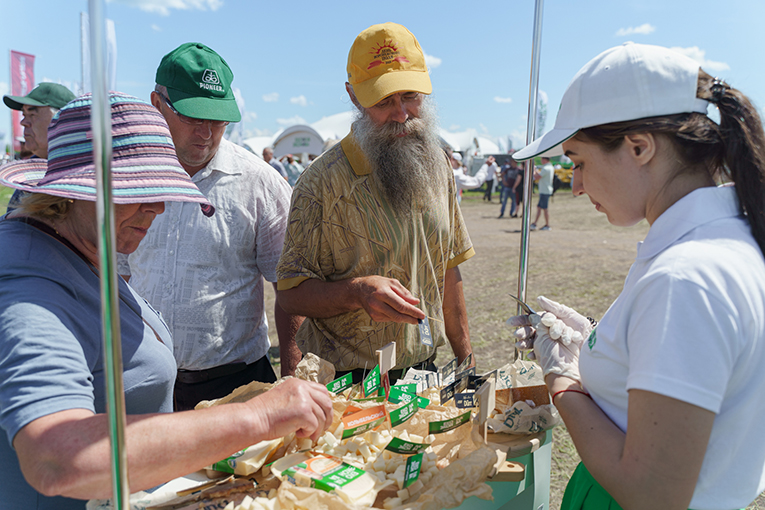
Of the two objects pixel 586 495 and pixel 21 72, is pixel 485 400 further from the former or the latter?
pixel 21 72

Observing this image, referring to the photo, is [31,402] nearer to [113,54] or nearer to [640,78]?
[113,54]

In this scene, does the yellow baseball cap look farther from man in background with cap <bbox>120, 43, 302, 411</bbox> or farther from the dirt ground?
the dirt ground

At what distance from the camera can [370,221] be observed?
1.86m

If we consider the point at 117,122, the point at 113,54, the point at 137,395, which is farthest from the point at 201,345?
the point at 113,54

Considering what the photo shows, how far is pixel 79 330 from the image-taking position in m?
0.98

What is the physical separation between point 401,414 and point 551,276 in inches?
267

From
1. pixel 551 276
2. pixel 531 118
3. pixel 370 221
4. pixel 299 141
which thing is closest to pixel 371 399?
pixel 370 221

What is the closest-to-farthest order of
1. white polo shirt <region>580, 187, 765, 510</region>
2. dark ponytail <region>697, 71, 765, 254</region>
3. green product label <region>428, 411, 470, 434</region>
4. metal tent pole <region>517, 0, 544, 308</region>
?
white polo shirt <region>580, 187, 765, 510</region>
dark ponytail <region>697, 71, 765, 254</region>
green product label <region>428, 411, 470, 434</region>
metal tent pole <region>517, 0, 544, 308</region>

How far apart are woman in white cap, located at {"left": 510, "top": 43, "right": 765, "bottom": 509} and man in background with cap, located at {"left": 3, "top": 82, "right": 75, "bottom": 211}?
3594 mm

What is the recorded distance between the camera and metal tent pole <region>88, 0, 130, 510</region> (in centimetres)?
62

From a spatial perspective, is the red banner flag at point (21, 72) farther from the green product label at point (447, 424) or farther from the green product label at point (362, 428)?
the green product label at point (447, 424)

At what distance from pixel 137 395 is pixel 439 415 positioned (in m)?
0.74

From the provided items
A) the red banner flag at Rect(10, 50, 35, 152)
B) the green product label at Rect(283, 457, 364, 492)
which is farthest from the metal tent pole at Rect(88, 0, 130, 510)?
the red banner flag at Rect(10, 50, 35, 152)

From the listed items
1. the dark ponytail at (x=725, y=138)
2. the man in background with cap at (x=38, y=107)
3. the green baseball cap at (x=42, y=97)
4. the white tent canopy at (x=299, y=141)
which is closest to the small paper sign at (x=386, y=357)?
the dark ponytail at (x=725, y=138)
